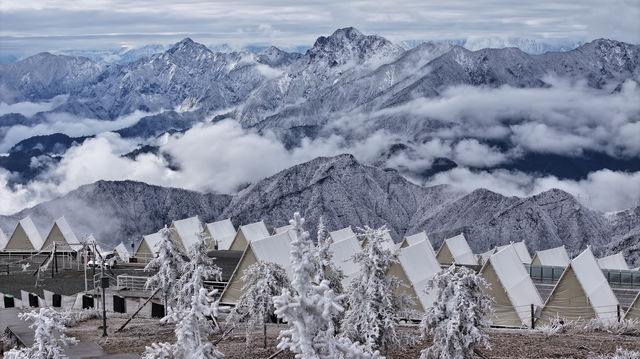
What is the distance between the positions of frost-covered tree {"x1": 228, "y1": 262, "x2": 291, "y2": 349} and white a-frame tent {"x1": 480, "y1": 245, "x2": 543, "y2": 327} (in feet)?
41.6

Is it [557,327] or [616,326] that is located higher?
[557,327]

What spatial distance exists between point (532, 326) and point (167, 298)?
48.0 feet

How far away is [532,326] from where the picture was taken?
34344 mm

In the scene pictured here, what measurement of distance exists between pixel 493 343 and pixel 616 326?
245 inches

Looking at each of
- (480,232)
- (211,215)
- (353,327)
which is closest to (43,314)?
(353,327)

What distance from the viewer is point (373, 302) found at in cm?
2209

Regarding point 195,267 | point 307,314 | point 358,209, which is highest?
point 307,314

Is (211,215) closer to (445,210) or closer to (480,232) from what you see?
(445,210)

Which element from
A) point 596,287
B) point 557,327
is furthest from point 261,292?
point 596,287

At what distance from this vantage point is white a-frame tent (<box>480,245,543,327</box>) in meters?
36.4

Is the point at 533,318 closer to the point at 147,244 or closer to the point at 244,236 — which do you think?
the point at 244,236

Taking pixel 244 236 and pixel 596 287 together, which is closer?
pixel 596 287

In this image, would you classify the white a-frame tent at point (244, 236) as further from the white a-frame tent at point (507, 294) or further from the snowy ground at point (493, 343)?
the snowy ground at point (493, 343)

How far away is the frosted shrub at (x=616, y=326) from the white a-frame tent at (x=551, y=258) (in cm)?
1747
